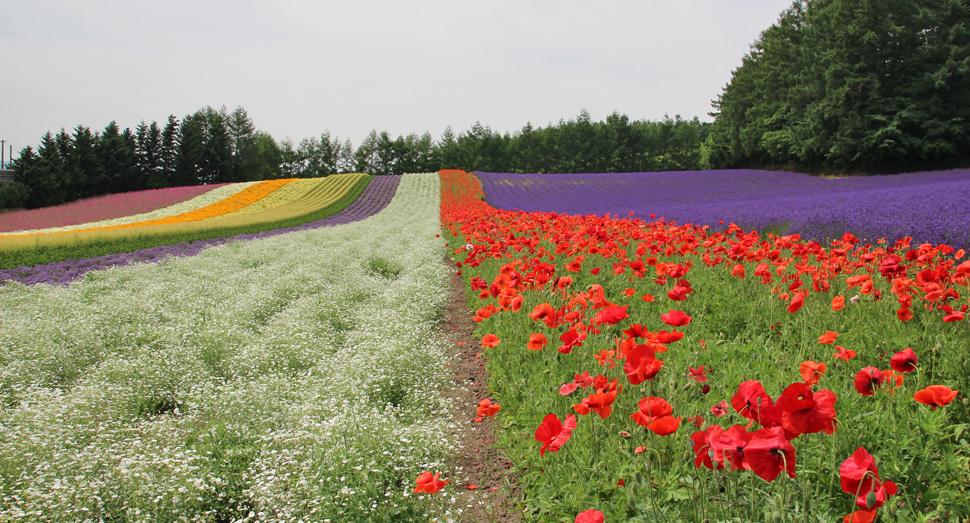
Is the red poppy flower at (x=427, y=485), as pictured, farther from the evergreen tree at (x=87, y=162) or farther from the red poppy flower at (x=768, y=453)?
the evergreen tree at (x=87, y=162)

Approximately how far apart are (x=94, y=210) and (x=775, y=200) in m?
42.5

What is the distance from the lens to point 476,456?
2973mm

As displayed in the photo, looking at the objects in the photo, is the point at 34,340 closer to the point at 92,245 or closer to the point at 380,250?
the point at 380,250

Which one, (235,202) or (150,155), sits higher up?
(150,155)

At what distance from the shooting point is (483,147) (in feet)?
230

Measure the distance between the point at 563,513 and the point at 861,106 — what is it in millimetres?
36354

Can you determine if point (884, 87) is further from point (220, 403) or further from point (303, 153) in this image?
point (303, 153)

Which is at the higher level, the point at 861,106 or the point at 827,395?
the point at 861,106

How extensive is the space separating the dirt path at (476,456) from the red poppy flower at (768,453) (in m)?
1.17

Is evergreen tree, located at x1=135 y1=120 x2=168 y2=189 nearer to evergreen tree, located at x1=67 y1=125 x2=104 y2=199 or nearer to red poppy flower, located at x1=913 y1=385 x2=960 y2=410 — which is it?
evergreen tree, located at x1=67 y1=125 x2=104 y2=199

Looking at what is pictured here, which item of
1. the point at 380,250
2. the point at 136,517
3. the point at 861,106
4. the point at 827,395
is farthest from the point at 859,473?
the point at 861,106

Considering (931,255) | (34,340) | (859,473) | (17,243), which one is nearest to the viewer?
(859,473)

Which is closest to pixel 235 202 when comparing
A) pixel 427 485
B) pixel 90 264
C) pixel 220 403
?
pixel 90 264

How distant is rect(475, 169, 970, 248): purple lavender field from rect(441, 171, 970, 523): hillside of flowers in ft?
12.6
